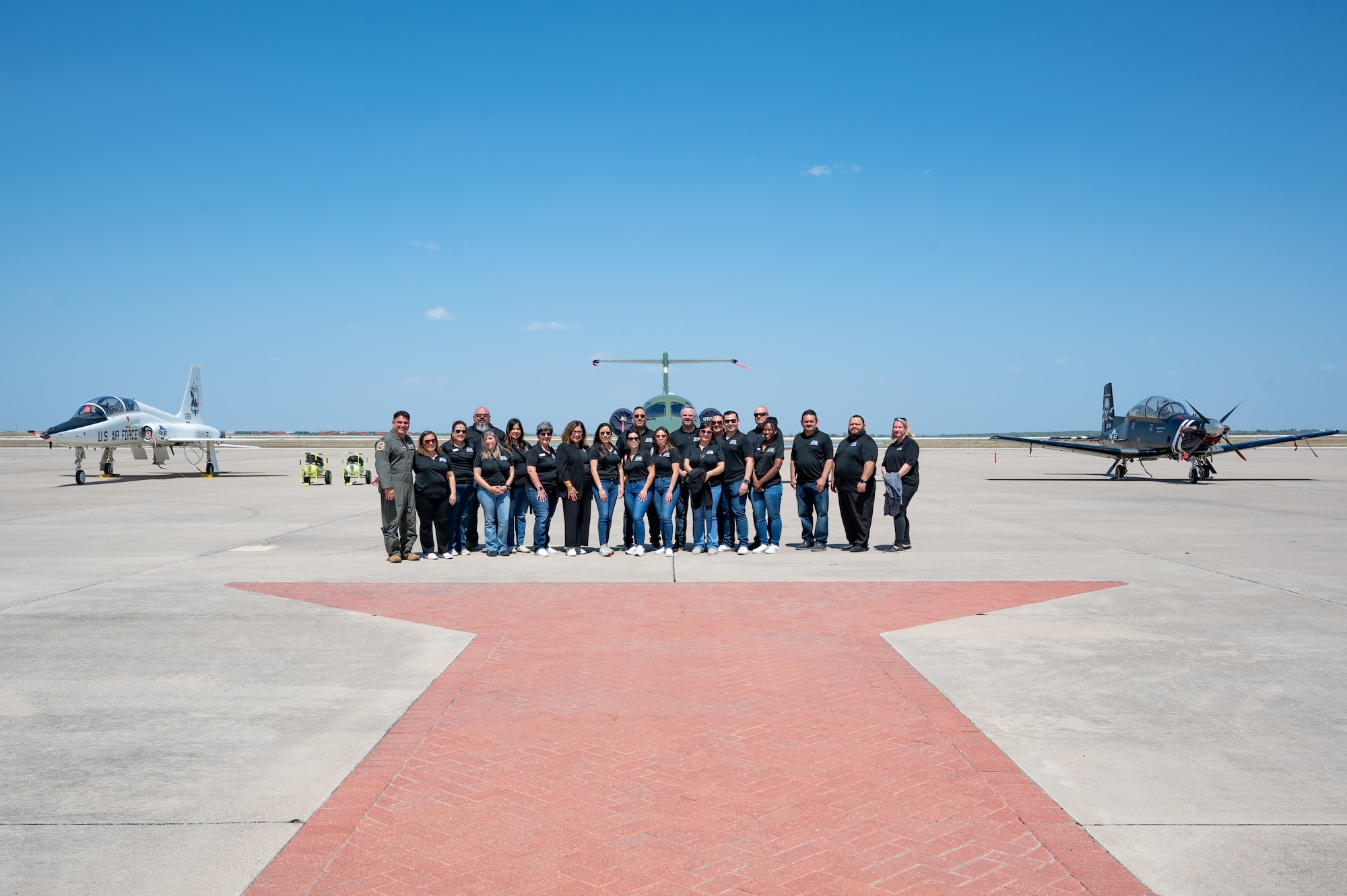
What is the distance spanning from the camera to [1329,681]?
5.79m

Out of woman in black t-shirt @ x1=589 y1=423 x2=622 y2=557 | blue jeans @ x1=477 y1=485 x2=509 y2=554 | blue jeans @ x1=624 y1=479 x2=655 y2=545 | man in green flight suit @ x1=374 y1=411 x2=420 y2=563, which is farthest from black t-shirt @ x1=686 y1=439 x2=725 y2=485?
man in green flight suit @ x1=374 y1=411 x2=420 y2=563

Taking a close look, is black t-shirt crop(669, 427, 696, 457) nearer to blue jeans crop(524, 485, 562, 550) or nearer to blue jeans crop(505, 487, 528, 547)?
blue jeans crop(524, 485, 562, 550)

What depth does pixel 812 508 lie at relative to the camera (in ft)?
40.8

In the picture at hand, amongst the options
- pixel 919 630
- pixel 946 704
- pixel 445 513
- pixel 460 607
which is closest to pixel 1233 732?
pixel 946 704

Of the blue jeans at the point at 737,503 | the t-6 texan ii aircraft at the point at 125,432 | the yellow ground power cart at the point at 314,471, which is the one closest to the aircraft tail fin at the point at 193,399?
the t-6 texan ii aircraft at the point at 125,432

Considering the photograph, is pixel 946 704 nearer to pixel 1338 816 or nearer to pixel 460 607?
pixel 1338 816

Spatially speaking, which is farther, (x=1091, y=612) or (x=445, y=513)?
(x=445, y=513)

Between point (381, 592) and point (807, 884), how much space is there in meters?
6.81

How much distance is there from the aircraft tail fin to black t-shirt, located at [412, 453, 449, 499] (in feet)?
93.0

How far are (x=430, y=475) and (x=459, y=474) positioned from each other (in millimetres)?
430

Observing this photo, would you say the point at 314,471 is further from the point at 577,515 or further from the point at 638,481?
the point at 638,481

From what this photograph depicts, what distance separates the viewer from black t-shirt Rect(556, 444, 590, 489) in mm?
11727

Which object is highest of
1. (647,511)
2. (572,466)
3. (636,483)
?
(572,466)

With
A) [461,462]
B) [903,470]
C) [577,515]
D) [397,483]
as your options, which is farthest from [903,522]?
[397,483]
